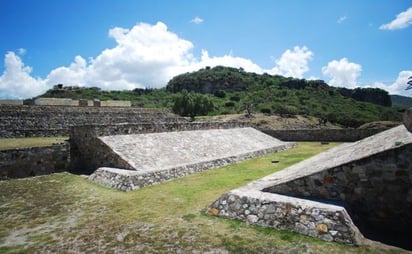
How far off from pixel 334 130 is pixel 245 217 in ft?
75.7

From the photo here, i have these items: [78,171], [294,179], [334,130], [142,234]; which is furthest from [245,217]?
[334,130]

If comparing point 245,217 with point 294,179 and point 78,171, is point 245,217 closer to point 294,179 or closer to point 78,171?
point 294,179

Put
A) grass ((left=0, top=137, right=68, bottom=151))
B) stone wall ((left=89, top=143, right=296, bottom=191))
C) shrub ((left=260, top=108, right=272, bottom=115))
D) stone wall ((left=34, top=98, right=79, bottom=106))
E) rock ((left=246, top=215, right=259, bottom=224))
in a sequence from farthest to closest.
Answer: shrub ((left=260, top=108, right=272, bottom=115)) → stone wall ((left=34, top=98, right=79, bottom=106)) → grass ((left=0, top=137, right=68, bottom=151)) → stone wall ((left=89, top=143, right=296, bottom=191)) → rock ((left=246, top=215, right=259, bottom=224))

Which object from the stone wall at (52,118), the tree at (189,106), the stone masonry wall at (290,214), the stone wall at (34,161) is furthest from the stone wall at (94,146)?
the tree at (189,106)

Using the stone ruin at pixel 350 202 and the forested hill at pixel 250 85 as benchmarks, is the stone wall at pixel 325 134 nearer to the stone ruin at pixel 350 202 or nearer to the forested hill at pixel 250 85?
the stone ruin at pixel 350 202

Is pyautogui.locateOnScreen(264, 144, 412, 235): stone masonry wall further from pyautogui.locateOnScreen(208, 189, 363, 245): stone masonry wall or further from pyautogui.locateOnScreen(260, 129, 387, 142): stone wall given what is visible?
pyautogui.locateOnScreen(260, 129, 387, 142): stone wall

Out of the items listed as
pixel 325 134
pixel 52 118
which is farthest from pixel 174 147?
pixel 325 134

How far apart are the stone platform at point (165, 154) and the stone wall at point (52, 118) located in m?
6.10

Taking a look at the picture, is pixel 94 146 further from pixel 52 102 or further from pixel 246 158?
pixel 52 102

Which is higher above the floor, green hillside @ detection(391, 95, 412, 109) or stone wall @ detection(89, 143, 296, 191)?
green hillside @ detection(391, 95, 412, 109)

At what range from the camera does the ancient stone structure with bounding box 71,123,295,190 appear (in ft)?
36.3

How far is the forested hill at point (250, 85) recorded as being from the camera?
9038 centimetres

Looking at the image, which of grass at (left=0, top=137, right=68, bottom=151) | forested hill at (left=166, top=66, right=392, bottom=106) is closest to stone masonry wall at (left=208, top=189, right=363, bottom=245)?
grass at (left=0, top=137, right=68, bottom=151)

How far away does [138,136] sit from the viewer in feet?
48.1
